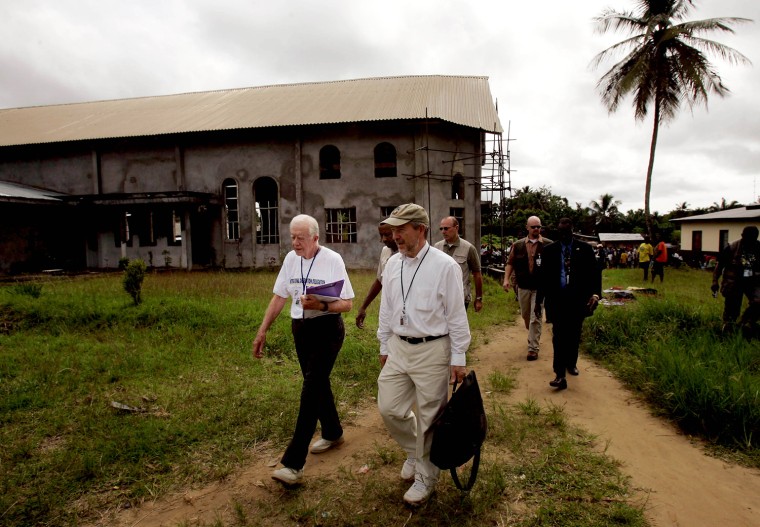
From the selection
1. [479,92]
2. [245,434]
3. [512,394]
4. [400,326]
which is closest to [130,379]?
[245,434]

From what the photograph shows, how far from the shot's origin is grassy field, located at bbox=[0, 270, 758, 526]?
307cm

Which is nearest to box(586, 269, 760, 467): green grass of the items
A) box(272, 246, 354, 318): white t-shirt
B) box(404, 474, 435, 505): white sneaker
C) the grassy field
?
the grassy field

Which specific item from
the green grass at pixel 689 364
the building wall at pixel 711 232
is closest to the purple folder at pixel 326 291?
the green grass at pixel 689 364

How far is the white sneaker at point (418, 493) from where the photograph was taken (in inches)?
117

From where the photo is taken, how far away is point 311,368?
3.36m

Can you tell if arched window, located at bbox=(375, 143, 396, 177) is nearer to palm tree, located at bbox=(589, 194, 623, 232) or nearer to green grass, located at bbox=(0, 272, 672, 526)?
green grass, located at bbox=(0, 272, 672, 526)

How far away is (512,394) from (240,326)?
193 inches

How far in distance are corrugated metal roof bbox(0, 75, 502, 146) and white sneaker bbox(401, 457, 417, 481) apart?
16.1 meters

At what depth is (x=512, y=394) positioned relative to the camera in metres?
5.19

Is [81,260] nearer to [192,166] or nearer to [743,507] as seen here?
[192,166]

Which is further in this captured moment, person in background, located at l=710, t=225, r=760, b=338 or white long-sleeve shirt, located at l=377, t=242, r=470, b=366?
person in background, located at l=710, t=225, r=760, b=338

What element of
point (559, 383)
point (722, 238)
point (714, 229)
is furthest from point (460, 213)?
point (714, 229)

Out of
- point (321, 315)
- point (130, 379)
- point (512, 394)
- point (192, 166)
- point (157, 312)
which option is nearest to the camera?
point (321, 315)

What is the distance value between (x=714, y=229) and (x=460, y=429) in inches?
1259
